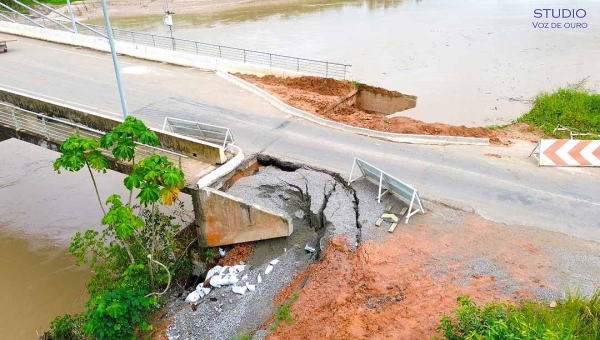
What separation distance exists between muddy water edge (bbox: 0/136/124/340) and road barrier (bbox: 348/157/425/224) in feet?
28.5

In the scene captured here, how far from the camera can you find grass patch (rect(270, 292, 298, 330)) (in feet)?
28.3

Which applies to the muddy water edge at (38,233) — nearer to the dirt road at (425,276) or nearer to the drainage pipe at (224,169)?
the drainage pipe at (224,169)

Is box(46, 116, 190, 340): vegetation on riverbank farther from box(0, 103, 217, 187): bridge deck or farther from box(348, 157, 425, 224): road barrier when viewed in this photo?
box(348, 157, 425, 224): road barrier

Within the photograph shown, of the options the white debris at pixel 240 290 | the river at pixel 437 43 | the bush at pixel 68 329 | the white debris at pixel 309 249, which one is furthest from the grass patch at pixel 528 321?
the river at pixel 437 43

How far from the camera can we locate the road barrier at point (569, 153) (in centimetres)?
1301

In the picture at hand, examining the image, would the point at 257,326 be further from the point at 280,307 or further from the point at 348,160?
the point at 348,160

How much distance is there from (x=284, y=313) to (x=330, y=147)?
6784 mm

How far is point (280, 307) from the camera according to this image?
930 cm

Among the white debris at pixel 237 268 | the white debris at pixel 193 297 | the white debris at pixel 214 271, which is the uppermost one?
the white debris at pixel 237 268

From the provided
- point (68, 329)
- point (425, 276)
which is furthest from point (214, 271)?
point (425, 276)

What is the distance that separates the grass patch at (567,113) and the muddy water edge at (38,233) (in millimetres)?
16666

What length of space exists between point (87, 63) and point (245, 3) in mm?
37113

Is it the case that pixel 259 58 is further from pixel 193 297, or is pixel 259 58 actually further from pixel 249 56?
pixel 193 297

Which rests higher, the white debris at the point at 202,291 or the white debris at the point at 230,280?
the white debris at the point at 230,280
